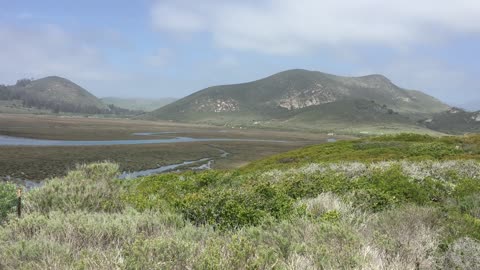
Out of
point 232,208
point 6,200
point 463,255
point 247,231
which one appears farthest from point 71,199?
point 463,255

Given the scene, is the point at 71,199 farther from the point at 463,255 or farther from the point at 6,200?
the point at 463,255

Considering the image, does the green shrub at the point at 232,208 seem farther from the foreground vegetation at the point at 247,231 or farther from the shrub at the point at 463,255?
the shrub at the point at 463,255

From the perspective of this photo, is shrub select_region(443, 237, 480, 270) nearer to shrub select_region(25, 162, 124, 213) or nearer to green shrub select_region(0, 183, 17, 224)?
shrub select_region(25, 162, 124, 213)

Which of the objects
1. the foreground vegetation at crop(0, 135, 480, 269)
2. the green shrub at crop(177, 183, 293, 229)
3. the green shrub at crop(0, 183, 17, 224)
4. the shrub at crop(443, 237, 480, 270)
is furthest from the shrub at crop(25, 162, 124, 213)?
the shrub at crop(443, 237, 480, 270)

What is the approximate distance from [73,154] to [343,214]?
52189mm

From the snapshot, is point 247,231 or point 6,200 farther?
point 6,200

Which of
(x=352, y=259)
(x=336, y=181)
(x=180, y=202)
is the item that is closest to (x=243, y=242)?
(x=352, y=259)

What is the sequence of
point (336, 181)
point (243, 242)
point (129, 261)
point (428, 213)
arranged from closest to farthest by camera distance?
1. point (129, 261)
2. point (243, 242)
3. point (428, 213)
4. point (336, 181)

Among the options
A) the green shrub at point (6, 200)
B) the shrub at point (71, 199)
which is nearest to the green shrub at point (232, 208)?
the shrub at point (71, 199)

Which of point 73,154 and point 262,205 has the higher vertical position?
point 262,205

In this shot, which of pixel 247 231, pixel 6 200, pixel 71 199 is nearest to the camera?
pixel 247 231

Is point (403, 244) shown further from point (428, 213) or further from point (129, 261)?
point (129, 261)

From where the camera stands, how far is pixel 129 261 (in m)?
4.41

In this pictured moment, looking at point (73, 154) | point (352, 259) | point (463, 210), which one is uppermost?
point (352, 259)
